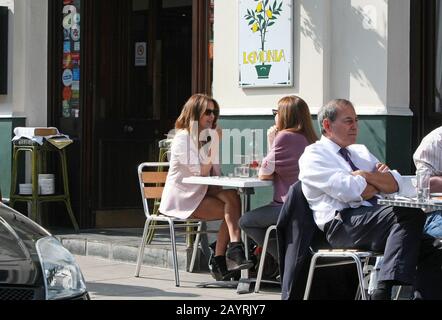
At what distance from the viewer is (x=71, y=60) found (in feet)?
35.4

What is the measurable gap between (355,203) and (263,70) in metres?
3.09

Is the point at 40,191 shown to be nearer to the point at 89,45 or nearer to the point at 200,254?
the point at 89,45

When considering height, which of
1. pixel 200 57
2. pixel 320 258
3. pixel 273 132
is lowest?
pixel 320 258

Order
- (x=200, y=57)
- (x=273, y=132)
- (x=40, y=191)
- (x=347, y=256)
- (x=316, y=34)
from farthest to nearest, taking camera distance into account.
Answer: (x=40, y=191) < (x=200, y=57) < (x=316, y=34) < (x=273, y=132) < (x=347, y=256)

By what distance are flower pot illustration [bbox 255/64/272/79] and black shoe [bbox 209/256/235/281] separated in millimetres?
1775

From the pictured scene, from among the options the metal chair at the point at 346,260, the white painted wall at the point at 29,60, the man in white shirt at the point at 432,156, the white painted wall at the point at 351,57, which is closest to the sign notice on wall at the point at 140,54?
the white painted wall at the point at 29,60

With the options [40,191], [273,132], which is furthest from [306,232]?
[40,191]

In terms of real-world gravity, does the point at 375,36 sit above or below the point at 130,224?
above

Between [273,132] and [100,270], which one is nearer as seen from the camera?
[273,132]

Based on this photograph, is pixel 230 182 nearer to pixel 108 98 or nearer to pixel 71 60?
pixel 108 98

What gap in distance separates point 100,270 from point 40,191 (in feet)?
6.57

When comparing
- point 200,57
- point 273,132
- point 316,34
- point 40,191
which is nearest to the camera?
point 273,132

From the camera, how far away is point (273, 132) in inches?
301

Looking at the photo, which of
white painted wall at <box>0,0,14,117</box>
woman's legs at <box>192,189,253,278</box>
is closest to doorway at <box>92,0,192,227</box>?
white painted wall at <box>0,0,14,117</box>
